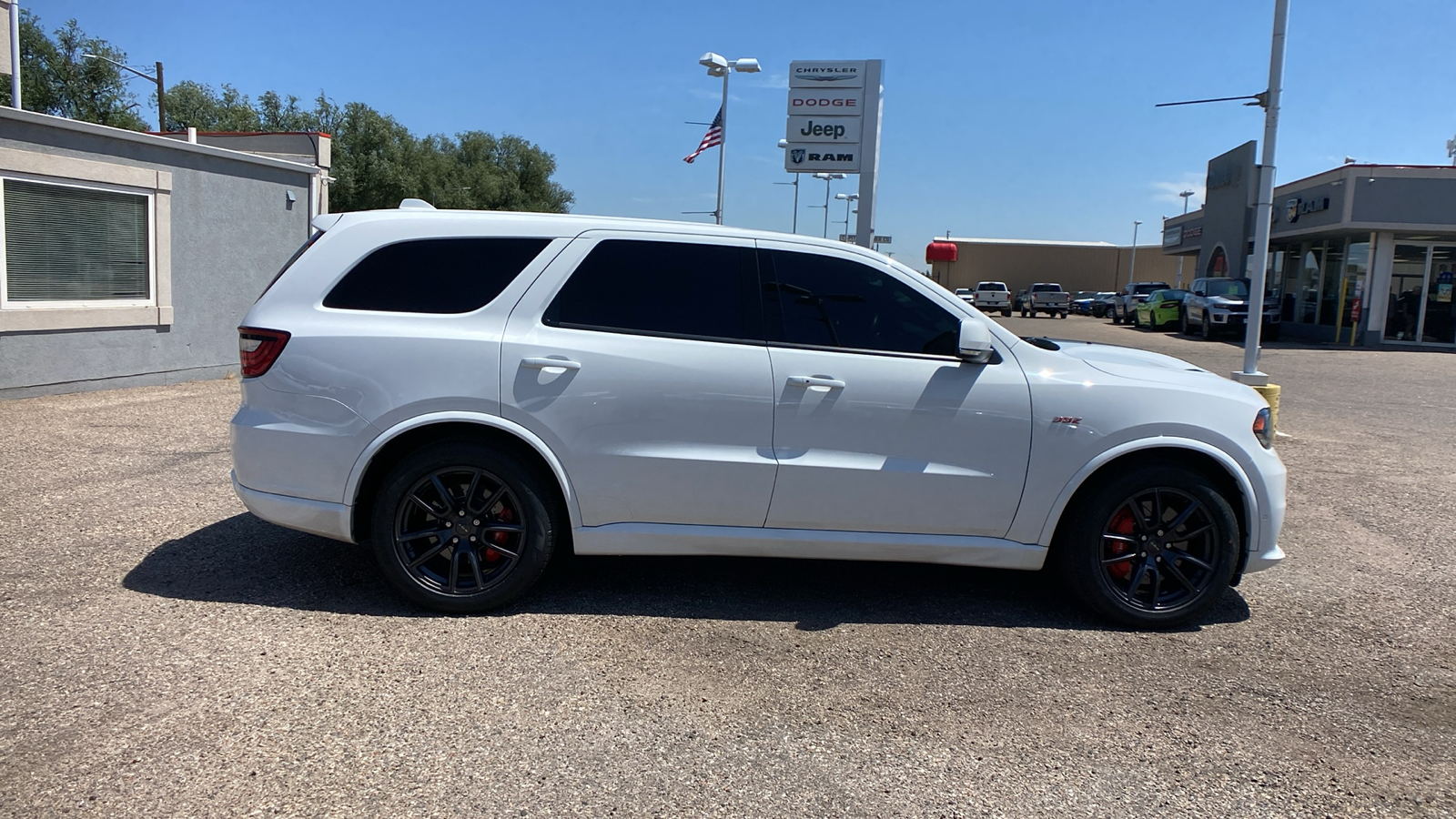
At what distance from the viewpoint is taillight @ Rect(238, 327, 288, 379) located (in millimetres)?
4414

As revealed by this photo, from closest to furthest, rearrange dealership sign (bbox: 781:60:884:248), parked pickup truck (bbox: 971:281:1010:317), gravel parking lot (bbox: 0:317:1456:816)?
gravel parking lot (bbox: 0:317:1456:816) → dealership sign (bbox: 781:60:884:248) → parked pickup truck (bbox: 971:281:1010:317)

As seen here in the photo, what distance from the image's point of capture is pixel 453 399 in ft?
14.3

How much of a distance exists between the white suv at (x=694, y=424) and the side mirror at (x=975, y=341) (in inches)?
0.5

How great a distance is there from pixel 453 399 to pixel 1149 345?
86.1 feet

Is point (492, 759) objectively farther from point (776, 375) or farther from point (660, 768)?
point (776, 375)

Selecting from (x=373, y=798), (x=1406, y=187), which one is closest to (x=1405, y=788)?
(x=373, y=798)

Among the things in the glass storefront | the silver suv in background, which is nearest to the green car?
the silver suv in background

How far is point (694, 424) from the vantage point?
14.4ft

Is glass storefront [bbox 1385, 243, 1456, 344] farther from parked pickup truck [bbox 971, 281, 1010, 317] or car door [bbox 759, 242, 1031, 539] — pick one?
car door [bbox 759, 242, 1031, 539]

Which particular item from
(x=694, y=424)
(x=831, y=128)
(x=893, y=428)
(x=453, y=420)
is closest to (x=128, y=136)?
(x=453, y=420)

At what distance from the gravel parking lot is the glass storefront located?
26853 millimetres

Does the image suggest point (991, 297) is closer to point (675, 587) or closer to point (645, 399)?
point (675, 587)

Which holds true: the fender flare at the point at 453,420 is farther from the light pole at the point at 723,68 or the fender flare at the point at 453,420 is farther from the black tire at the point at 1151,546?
the light pole at the point at 723,68

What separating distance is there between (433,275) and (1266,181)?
31.9ft
